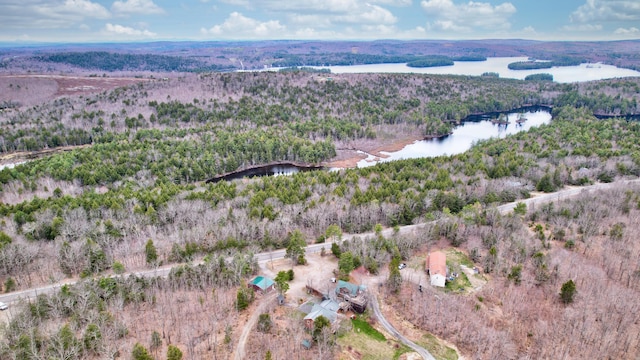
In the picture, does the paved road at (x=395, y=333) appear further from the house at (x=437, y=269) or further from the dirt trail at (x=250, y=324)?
the dirt trail at (x=250, y=324)

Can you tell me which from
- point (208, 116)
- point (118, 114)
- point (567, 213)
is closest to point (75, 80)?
point (118, 114)

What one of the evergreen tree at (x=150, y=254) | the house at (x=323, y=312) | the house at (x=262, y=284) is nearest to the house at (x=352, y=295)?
the house at (x=323, y=312)

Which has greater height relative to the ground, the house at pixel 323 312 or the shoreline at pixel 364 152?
the shoreline at pixel 364 152

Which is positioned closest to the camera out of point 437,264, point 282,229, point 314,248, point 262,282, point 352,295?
point 352,295

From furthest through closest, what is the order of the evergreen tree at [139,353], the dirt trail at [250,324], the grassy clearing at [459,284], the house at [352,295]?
the grassy clearing at [459,284] < the house at [352,295] < the dirt trail at [250,324] < the evergreen tree at [139,353]

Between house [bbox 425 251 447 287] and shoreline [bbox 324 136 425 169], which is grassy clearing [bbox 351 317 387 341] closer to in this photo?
house [bbox 425 251 447 287]

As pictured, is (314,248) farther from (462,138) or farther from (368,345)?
(462,138)

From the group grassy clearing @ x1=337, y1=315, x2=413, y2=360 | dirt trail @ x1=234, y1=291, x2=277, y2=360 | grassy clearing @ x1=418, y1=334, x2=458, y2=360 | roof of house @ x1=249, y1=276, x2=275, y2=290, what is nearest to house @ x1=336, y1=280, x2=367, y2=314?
grassy clearing @ x1=337, y1=315, x2=413, y2=360

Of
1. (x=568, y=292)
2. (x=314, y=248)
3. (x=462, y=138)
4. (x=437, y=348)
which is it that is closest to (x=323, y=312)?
(x=437, y=348)
